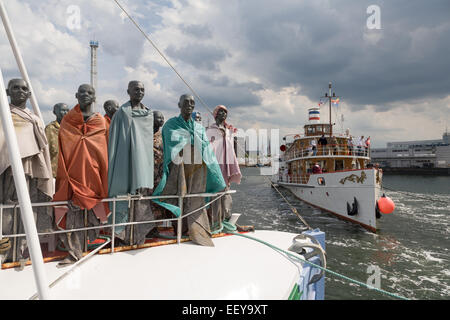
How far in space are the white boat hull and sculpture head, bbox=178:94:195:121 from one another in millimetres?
13476

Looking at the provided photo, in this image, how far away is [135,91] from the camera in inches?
134

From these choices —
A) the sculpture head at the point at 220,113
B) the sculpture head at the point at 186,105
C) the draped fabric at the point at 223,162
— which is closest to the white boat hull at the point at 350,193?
the draped fabric at the point at 223,162

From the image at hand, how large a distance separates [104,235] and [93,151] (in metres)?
1.39

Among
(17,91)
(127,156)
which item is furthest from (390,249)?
(17,91)

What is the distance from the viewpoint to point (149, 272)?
2805 mm

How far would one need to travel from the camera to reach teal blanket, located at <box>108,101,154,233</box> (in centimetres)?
324

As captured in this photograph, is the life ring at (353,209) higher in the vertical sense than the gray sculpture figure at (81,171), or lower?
lower

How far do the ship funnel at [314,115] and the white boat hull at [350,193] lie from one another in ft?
27.0

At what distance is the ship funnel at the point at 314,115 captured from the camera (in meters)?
25.8

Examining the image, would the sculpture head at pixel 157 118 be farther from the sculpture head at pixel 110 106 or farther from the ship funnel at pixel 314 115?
the ship funnel at pixel 314 115

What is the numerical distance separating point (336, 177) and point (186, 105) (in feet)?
49.9

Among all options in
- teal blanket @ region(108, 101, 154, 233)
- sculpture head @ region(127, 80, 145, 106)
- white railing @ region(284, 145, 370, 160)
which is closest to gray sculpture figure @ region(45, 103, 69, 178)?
teal blanket @ region(108, 101, 154, 233)
